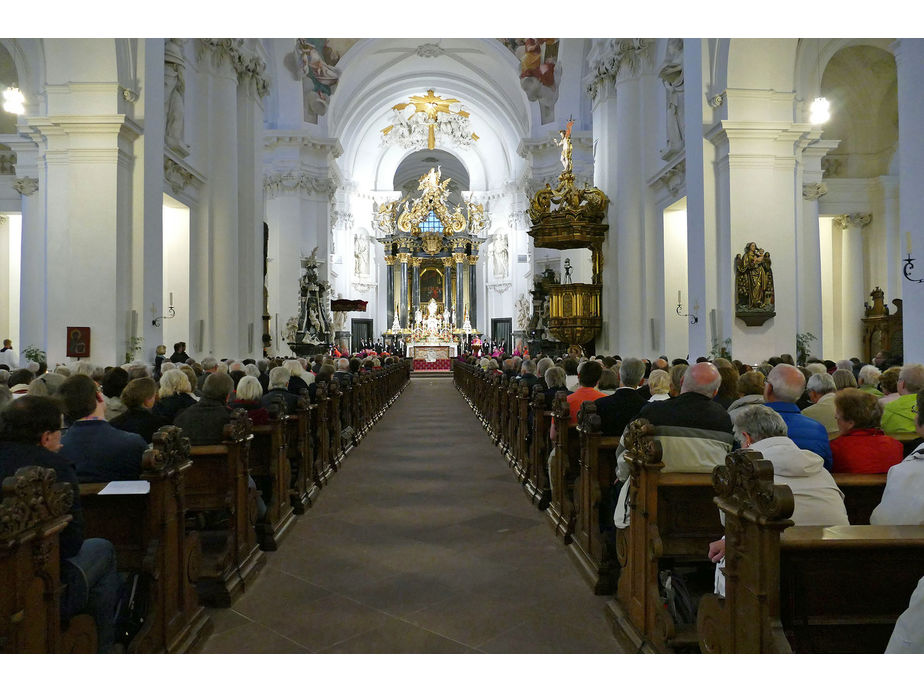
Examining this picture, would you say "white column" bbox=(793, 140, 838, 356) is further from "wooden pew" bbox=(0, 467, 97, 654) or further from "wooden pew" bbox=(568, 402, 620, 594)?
"wooden pew" bbox=(0, 467, 97, 654)

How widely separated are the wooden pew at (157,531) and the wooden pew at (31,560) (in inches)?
27.8

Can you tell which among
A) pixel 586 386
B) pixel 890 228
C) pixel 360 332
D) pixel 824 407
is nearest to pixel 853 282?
pixel 890 228

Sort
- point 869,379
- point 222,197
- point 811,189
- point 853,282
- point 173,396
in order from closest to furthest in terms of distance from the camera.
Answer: point 173,396 → point 869,379 → point 811,189 → point 222,197 → point 853,282

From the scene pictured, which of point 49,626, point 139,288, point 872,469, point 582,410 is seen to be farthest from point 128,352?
point 872,469

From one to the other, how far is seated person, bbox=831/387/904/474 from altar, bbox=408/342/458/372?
102 feet

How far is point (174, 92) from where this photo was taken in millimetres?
12352

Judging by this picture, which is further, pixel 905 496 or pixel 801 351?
pixel 801 351

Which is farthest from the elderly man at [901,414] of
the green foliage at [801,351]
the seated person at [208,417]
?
the green foliage at [801,351]

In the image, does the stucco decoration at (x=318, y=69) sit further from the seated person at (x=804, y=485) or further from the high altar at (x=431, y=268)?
the seated person at (x=804, y=485)

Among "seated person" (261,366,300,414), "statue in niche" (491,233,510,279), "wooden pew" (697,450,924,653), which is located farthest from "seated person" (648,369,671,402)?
"statue in niche" (491,233,510,279)

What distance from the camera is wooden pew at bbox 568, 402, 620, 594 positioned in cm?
412

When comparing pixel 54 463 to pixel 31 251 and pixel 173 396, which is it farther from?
pixel 31 251

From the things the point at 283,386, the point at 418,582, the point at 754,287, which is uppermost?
the point at 754,287

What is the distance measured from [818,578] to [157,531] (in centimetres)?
243
